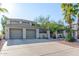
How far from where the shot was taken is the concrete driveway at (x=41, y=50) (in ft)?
16.5

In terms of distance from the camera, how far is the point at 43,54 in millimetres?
5086

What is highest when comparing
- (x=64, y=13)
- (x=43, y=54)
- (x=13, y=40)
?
(x=64, y=13)

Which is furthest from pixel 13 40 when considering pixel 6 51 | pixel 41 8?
pixel 41 8

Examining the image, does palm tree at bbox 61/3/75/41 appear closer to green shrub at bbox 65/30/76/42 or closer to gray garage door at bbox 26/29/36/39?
green shrub at bbox 65/30/76/42

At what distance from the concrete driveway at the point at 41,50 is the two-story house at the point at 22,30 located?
0.97 feet

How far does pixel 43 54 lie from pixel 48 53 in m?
0.14

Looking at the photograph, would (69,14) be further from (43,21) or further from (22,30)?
(22,30)

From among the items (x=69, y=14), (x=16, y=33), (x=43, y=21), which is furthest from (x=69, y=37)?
(x=16, y=33)

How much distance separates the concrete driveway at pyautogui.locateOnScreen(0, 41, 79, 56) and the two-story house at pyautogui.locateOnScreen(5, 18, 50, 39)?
30cm

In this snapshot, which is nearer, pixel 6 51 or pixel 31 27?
pixel 6 51

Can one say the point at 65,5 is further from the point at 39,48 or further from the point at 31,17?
the point at 39,48

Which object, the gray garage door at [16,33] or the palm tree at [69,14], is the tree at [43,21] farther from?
the gray garage door at [16,33]

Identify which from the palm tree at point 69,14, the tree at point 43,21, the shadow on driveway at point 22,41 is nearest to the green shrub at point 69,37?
the palm tree at point 69,14

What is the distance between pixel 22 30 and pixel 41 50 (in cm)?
84
